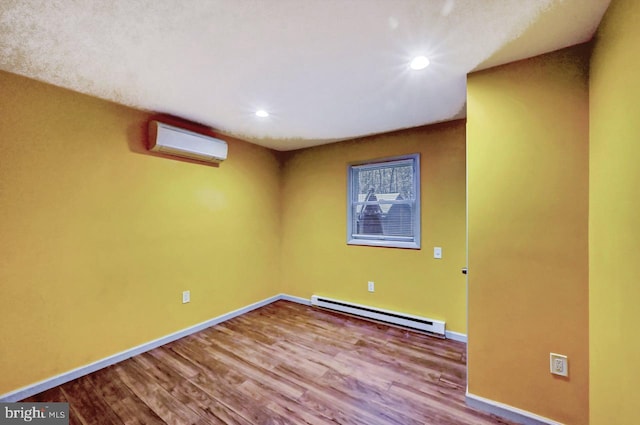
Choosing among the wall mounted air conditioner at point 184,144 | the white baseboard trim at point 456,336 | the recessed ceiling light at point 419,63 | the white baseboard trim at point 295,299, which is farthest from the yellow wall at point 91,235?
the white baseboard trim at point 456,336

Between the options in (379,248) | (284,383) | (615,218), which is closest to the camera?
(615,218)

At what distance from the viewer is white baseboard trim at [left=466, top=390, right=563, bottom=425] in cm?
161

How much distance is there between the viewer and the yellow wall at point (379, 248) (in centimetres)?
283

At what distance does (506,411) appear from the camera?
5.55 ft

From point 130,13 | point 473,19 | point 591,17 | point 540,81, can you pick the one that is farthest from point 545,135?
point 130,13

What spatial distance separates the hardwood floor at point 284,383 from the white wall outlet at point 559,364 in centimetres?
48

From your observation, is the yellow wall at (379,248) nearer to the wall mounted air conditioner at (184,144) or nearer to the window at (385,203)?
the window at (385,203)

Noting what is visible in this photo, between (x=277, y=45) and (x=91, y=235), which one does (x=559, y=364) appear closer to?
(x=277, y=45)

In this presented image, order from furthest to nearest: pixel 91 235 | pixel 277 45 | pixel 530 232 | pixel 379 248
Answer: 1. pixel 379 248
2. pixel 91 235
3. pixel 530 232
4. pixel 277 45

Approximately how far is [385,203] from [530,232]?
1.82 meters

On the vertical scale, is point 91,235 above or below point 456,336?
above

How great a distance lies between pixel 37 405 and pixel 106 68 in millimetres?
2404

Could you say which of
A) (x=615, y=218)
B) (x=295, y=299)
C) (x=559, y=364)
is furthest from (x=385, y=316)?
(x=615, y=218)

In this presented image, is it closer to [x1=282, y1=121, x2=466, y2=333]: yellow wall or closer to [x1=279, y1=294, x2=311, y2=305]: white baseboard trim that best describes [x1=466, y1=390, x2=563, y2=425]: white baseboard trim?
[x1=282, y1=121, x2=466, y2=333]: yellow wall
